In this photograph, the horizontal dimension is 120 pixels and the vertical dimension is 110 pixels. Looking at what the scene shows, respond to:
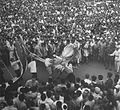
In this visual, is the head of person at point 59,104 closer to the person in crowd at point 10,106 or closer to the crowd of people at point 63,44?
the crowd of people at point 63,44

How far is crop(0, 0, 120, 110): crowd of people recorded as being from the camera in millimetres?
7367

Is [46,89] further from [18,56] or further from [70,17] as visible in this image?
[70,17]

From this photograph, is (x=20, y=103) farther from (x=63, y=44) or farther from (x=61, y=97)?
(x=63, y=44)

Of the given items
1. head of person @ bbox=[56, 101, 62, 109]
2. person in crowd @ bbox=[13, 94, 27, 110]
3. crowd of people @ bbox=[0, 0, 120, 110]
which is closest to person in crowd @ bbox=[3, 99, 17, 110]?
crowd of people @ bbox=[0, 0, 120, 110]

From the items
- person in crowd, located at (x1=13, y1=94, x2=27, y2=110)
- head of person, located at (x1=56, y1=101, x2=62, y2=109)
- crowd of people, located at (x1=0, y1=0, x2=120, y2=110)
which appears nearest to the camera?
head of person, located at (x1=56, y1=101, x2=62, y2=109)

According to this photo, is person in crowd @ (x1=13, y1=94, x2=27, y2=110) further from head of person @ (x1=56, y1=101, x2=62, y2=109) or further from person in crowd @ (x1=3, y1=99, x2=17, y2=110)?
head of person @ (x1=56, y1=101, x2=62, y2=109)

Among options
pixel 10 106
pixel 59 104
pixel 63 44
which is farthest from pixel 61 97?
pixel 63 44

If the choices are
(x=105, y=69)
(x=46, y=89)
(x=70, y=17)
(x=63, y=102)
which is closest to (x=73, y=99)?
(x=63, y=102)

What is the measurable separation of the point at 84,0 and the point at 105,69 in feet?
37.7

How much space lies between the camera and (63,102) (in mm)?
7285

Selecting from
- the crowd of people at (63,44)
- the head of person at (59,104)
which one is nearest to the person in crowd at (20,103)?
the crowd of people at (63,44)

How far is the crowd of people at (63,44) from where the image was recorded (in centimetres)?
737

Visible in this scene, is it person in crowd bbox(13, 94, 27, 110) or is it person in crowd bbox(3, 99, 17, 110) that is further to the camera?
person in crowd bbox(13, 94, 27, 110)

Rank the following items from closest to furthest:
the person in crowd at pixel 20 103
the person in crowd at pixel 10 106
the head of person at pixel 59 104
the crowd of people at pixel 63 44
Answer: the person in crowd at pixel 10 106 < the head of person at pixel 59 104 < the person in crowd at pixel 20 103 < the crowd of people at pixel 63 44
